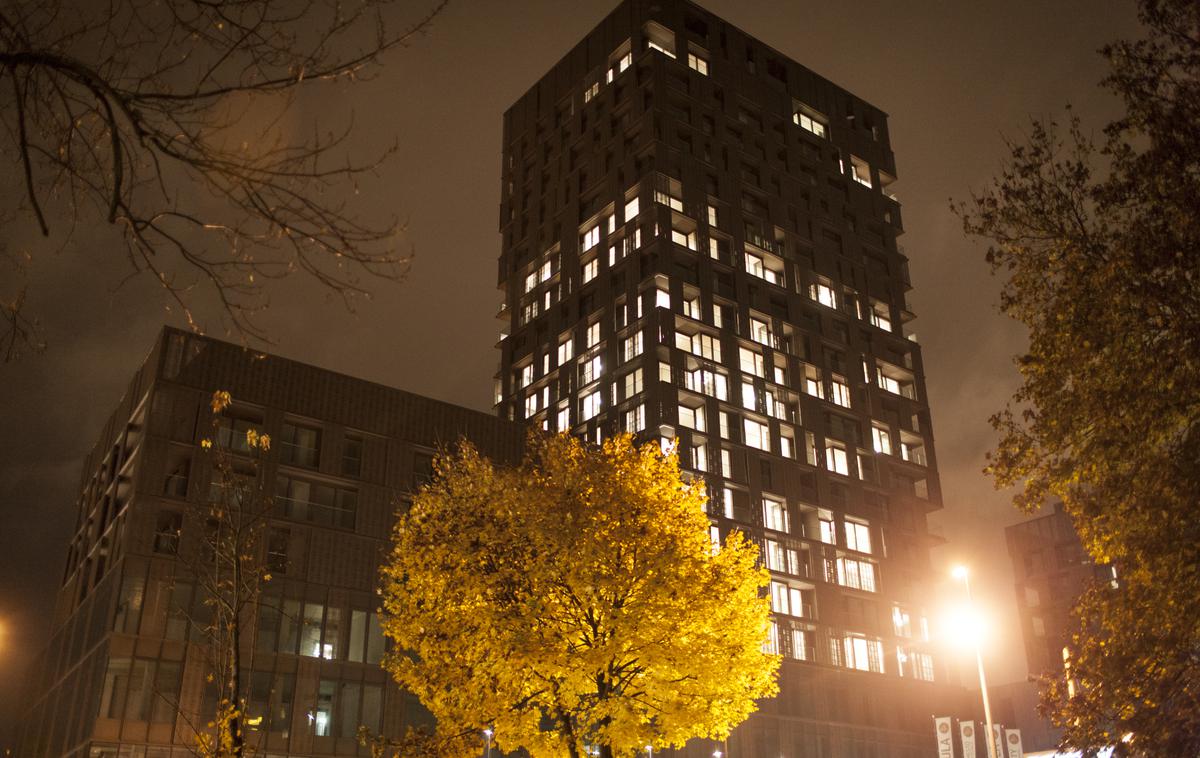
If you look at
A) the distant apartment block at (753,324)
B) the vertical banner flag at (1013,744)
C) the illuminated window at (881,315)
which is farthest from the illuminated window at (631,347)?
the vertical banner flag at (1013,744)

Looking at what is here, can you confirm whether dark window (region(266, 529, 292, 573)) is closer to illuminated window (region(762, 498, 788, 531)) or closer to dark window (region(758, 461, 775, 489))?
illuminated window (region(762, 498, 788, 531))

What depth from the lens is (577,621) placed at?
26.5m

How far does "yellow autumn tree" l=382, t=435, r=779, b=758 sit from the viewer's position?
84.6 ft

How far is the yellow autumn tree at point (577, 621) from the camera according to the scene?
25.8 meters

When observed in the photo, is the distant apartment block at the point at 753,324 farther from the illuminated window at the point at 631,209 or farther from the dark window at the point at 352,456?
the dark window at the point at 352,456

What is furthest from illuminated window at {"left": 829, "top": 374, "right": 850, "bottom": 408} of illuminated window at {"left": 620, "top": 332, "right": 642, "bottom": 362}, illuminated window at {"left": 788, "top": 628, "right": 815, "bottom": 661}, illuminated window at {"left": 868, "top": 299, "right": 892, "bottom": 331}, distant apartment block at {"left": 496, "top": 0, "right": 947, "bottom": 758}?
illuminated window at {"left": 788, "top": 628, "right": 815, "bottom": 661}

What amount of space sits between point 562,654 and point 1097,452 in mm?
13344

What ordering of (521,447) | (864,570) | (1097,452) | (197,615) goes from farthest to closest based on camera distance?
(864,570) → (521,447) → (197,615) → (1097,452)

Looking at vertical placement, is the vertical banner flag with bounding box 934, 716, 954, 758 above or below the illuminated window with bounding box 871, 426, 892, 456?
below

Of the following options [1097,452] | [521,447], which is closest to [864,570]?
[521,447]

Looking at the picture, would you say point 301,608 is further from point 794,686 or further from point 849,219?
point 849,219

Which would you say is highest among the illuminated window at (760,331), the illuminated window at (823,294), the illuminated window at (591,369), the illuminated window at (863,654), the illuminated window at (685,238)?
the illuminated window at (685,238)

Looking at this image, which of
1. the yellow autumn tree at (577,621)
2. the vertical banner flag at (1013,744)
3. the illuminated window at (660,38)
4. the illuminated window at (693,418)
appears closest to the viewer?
the yellow autumn tree at (577,621)

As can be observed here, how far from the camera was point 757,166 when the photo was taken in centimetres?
9406
